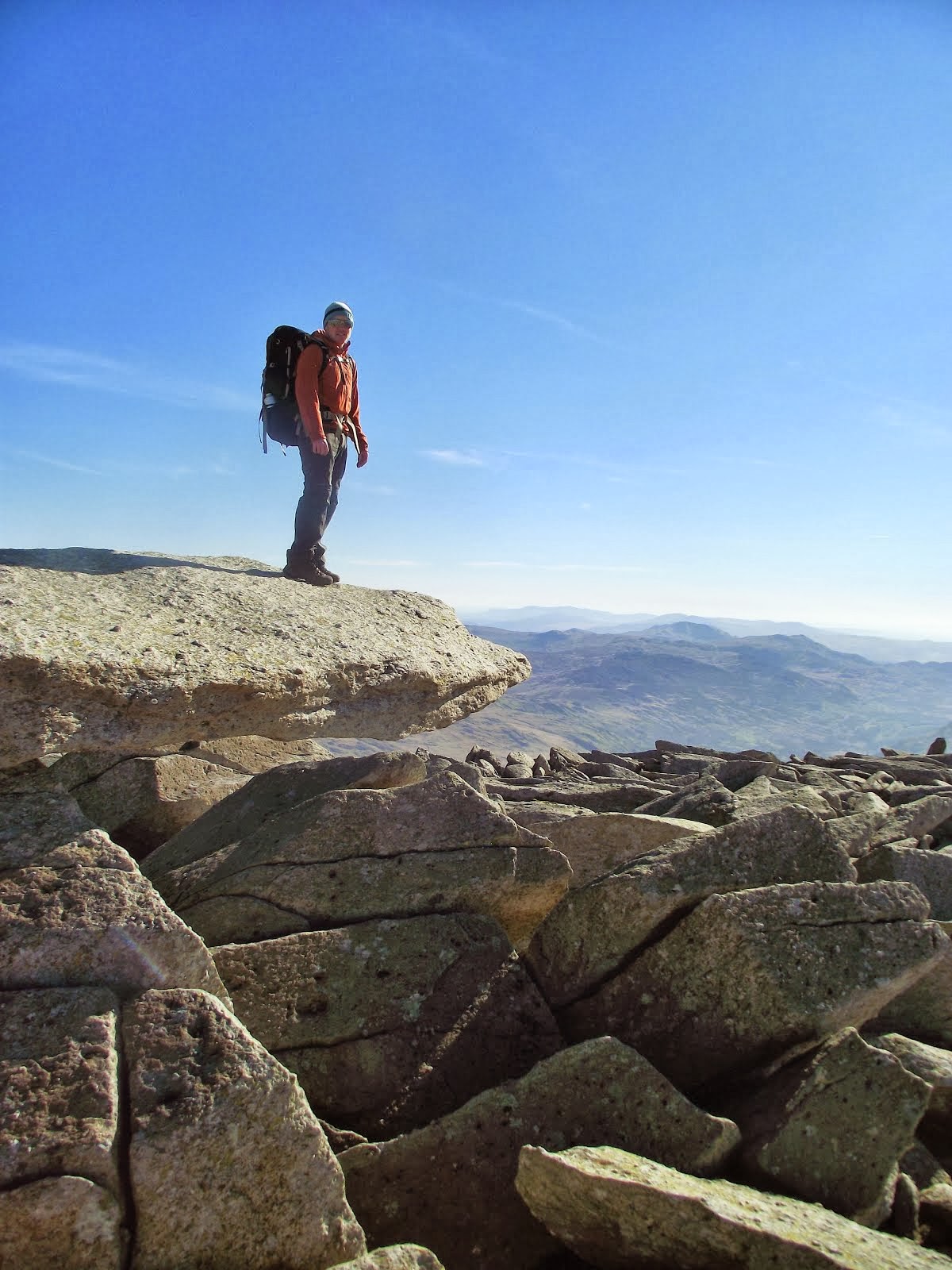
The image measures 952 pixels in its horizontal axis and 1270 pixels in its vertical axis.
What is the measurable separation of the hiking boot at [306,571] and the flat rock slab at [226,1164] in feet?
18.0

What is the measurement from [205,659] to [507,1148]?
382cm

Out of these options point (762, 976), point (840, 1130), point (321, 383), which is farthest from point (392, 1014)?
point (321, 383)

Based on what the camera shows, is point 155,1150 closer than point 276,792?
Yes

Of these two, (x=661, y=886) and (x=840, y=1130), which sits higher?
(x=661, y=886)

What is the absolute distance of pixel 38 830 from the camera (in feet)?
15.5

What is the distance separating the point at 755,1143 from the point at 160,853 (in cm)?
523

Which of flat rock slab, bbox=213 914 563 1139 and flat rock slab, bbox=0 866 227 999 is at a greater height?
flat rock slab, bbox=0 866 227 999

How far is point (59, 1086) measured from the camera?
138 inches

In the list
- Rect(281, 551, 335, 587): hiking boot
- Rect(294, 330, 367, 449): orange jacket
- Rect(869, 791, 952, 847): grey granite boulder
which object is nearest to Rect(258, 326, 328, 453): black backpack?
Rect(294, 330, 367, 449): orange jacket

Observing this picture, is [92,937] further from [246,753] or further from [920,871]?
[920,871]

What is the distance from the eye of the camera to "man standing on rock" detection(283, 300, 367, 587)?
8188 millimetres

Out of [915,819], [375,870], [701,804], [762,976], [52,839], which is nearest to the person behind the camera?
[52,839]

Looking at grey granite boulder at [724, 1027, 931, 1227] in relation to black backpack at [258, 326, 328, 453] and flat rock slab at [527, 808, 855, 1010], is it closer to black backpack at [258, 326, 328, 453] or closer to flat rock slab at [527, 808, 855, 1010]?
flat rock slab at [527, 808, 855, 1010]

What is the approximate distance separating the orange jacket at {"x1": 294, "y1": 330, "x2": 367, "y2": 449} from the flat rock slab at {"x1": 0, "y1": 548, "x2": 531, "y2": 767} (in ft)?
5.79
